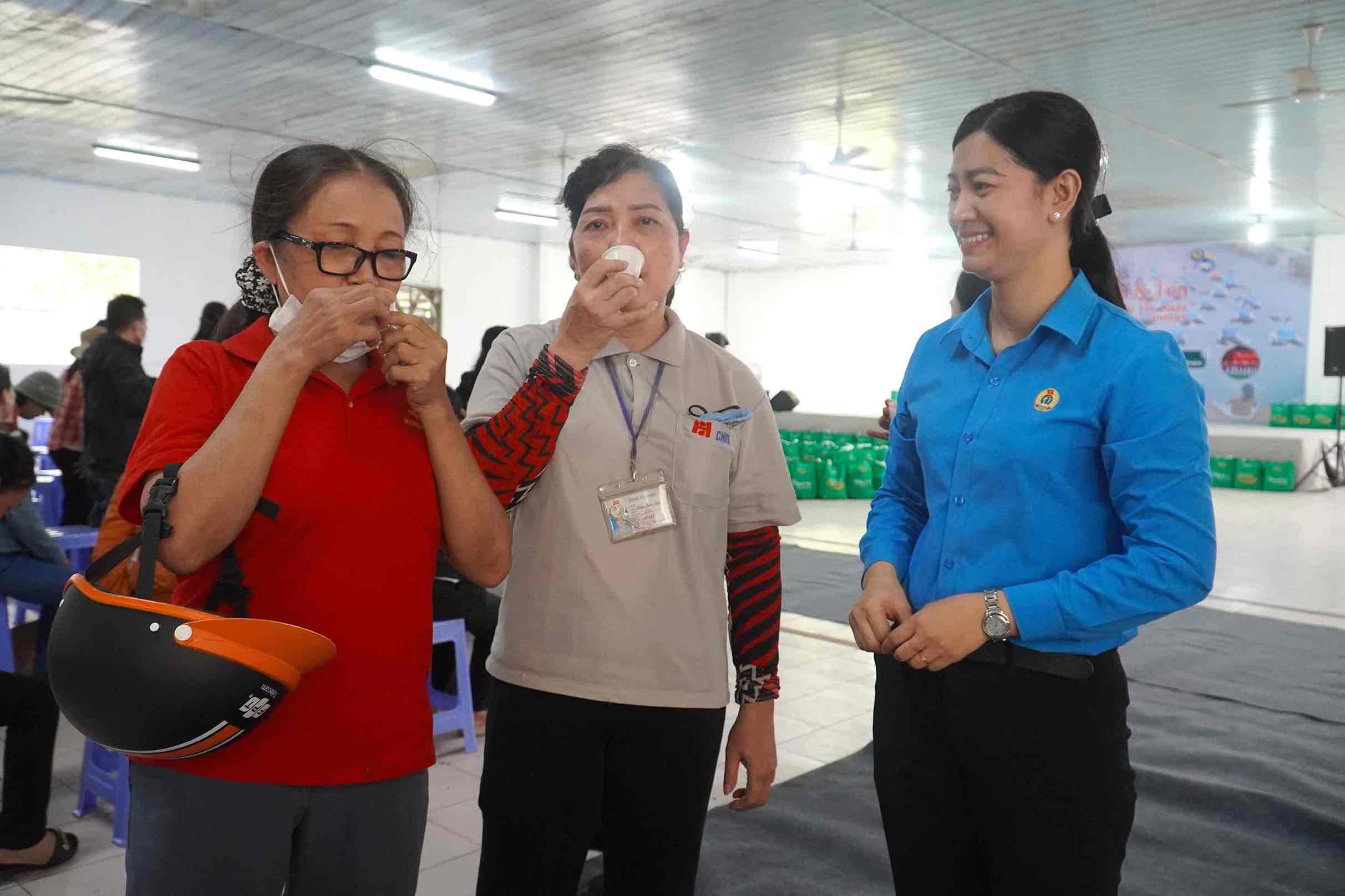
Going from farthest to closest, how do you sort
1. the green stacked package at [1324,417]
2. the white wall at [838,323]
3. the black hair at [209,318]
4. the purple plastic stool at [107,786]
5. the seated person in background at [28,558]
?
1. the white wall at [838,323]
2. the green stacked package at [1324,417]
3. the black hair at [209,318]
4. the seated person in background at [28,558]
5. the purple plastic stool at [107,786]

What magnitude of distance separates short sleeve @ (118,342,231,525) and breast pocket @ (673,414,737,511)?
24.9 inches

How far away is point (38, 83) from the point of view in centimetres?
801

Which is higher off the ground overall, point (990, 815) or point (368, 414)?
point (368, 414)

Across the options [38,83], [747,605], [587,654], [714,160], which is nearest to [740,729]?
[747,605]

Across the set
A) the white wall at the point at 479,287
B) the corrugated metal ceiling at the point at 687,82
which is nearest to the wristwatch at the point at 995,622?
the corrugated metal ceiling at the point at 687,82

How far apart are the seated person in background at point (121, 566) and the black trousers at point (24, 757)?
168 cm

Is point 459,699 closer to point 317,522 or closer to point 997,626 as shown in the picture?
point 317,522

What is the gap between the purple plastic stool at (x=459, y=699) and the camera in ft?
11.4

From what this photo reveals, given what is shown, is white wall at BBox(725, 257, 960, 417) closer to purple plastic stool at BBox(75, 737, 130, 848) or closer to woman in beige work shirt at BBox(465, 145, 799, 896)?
purple plastic stool at BBox(75, 737, 130, 848)

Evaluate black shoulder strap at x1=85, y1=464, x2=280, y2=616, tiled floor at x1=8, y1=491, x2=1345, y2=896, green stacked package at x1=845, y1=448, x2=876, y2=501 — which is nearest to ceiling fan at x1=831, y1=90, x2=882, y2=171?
green stacked package at x1=845, y1=448, x2=876, y2=501

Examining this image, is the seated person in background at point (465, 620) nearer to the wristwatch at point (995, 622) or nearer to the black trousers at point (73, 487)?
the wristwatch at point (995, 622)

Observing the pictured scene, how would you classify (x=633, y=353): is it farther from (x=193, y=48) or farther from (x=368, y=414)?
(x=193, y=48)

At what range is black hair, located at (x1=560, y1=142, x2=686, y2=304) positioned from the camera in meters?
1.49

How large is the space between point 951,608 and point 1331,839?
94.9 inches
